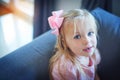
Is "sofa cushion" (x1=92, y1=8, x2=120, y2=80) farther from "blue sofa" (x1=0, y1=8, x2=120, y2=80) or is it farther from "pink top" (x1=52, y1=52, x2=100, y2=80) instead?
"pink top" (x1=52, y1=52, x2=100, y2=80)

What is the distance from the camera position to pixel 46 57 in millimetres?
1090

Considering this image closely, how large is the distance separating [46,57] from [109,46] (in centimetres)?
39

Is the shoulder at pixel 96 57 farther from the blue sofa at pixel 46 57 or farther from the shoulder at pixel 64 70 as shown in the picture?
the shoulder at pixel 64 70

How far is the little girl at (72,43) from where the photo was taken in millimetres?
909

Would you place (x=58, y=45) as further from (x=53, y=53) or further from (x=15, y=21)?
(x=15, y=21)

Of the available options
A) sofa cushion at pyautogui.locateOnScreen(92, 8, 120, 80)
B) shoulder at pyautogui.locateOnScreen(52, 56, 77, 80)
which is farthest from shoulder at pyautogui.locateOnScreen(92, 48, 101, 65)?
shoulder at pyautogui.locateOnScreen(52, 56, 77, 80)

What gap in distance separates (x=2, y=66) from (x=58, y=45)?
0.31m

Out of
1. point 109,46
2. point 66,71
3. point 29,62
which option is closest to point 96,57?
point 109,46

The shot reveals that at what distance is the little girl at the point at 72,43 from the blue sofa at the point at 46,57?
7cm

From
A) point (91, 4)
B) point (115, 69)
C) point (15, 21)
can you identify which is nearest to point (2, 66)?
point (115, 69)

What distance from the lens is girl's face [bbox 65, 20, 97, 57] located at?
90 cm

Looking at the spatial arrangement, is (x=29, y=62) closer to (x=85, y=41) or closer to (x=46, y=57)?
(x=46, y=57)

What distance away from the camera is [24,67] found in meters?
1.00

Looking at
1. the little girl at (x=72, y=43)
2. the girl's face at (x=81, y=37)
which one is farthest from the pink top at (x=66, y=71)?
the girl's face at (x=81, y=37)
